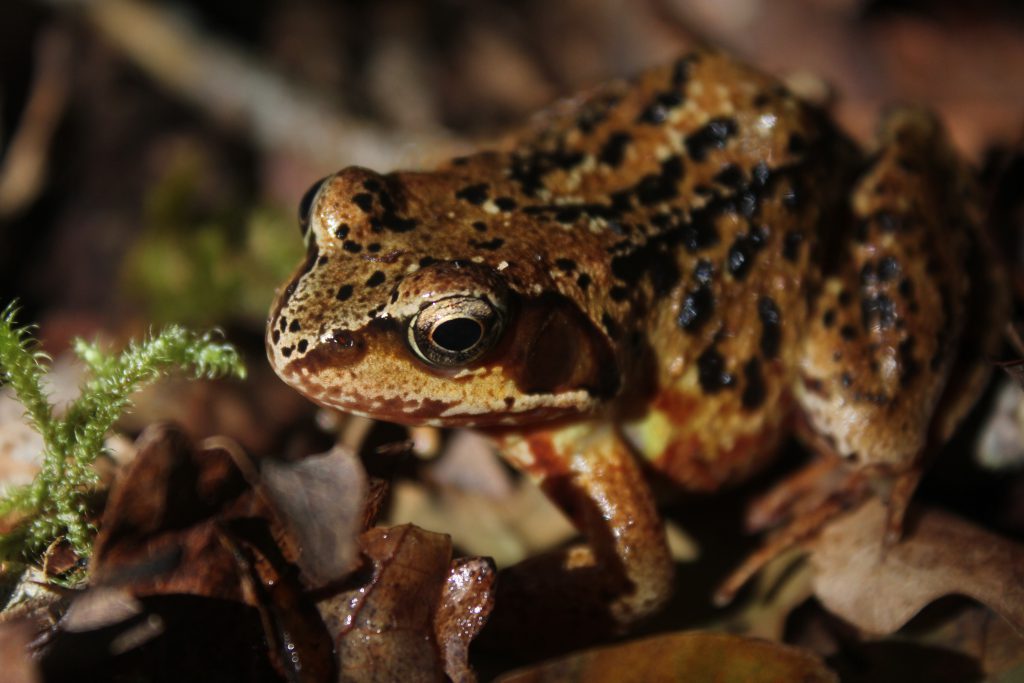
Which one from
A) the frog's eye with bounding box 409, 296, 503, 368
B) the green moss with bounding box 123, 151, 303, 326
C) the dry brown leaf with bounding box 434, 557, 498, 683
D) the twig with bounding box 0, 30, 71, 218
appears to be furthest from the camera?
the twig with bounding box 0, 30, 71, 218

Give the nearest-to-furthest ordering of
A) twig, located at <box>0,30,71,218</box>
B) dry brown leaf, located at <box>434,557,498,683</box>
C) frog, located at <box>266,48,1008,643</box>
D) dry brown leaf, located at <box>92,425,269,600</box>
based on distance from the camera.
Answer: dry brown leaf, located at <box>92,425,269,600</box>, dry brown leaf, located at <box>434,557,498,683</box>, frog, located at <box>266,48,1008,643</box>, twig, located at <box>0,30,71,218</box>

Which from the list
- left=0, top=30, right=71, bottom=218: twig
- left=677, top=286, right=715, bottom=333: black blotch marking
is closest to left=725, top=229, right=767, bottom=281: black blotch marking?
left=677, top=286, right=715, bottom=333: black blotch marking

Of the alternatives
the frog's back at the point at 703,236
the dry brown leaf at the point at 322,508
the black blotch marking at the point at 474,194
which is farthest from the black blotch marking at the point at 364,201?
the dry brown leaf at the point at 322,508

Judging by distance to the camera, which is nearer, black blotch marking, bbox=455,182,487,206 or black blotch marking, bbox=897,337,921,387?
black blotch marking, bbox=455,182,487,206

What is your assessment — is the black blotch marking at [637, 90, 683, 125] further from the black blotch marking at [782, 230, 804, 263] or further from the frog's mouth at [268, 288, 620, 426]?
the frog's mouth at [268, 288, 620, 426]

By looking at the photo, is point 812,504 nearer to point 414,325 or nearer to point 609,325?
point 609,325

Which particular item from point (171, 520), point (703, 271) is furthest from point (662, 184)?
point (171, 520)

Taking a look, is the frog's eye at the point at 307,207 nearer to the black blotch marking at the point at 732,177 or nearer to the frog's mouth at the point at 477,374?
the frog's mouth at the point at 477,374

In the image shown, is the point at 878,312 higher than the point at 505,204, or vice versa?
the point at 505,204
